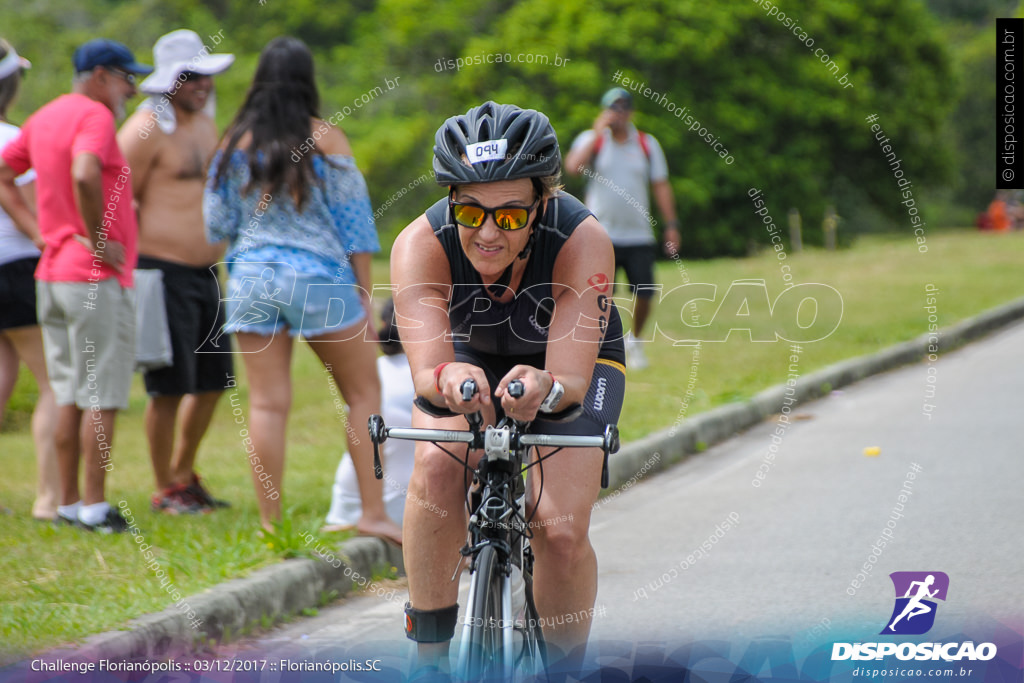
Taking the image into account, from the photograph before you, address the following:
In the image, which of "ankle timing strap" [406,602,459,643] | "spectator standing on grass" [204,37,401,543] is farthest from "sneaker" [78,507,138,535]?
"ankle timing strap" [406,602,459,643]

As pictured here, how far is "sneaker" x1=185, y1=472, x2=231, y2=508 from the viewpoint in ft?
18.0

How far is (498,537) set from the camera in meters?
→ 2.81

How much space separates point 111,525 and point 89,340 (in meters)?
0.79

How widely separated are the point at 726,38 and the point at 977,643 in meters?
24.4

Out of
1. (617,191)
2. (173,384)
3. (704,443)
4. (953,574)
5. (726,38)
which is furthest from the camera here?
(726,38)

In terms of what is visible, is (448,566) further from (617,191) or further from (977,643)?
(617,191)

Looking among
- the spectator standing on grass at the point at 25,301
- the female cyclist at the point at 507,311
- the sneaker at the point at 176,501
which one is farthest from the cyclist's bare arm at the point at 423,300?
the spectator standing on grass at the point at 25,301

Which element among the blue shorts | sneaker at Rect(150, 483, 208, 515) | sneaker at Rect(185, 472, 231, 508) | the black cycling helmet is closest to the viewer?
the black cycling helmet

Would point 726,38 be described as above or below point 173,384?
above

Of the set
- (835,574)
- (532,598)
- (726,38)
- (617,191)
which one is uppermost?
(726,38)

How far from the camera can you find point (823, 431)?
24.6 ft

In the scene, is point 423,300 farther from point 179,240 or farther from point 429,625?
point 179,240

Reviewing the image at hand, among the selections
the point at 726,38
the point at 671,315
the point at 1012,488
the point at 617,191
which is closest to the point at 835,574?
the point at 1012,488

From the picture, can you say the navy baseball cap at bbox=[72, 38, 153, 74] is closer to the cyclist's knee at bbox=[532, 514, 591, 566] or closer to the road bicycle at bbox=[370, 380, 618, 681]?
the road bicycle at bbox=[370, 380, 618, 681]
